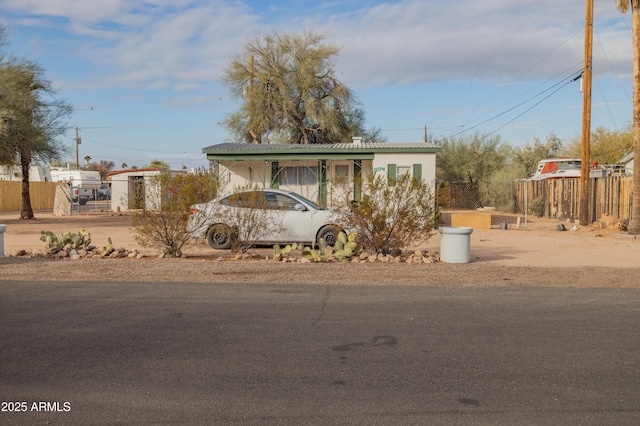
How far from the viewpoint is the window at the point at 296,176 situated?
28641 millimetres

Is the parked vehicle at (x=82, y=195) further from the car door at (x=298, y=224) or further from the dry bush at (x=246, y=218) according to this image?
the dry bush at (x=246, y=218)

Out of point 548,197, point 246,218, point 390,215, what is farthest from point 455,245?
point 548,197

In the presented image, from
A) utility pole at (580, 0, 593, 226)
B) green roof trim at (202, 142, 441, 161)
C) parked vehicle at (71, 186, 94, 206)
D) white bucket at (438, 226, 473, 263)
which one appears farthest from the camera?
parked vehicle at (71, 186, 94, 206)

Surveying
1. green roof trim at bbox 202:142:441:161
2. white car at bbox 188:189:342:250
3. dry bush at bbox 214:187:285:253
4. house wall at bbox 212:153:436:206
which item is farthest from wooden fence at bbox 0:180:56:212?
dry bush at bbox 214:187:285:253

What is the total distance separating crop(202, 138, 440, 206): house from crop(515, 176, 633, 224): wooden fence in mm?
4678

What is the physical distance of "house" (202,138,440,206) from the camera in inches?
→ 1030

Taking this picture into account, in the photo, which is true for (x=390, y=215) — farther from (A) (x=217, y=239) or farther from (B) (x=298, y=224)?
(A) (x=217, y=239)

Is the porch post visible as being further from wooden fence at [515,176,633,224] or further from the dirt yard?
the dirt yard

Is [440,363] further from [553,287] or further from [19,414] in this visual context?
[553,287]

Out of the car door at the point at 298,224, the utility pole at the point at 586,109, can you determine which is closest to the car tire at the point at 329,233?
the car door at the point at 298,224

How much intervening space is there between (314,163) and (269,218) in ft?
45.2

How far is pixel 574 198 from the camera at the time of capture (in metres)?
29.1

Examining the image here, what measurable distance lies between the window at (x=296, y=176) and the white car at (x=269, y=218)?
1224 centimetres

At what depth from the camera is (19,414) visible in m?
4.88
